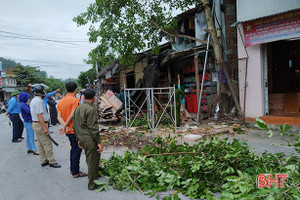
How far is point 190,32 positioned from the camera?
11125mm

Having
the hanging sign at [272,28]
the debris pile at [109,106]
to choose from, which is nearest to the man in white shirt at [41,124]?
the debris pile at [109,106]

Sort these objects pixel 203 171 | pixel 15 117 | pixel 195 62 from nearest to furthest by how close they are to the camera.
Result: pixel 203 171 → pixel 15 117 → pixel 195 62

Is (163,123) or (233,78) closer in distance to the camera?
(233,78)

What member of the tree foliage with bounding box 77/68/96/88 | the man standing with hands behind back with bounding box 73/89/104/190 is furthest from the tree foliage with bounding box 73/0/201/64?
the tree foliage with bounding box 77/68/96/88

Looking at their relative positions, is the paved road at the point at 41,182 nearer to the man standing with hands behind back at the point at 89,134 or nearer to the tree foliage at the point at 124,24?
the man standing with hands behind back at the point at 89,134

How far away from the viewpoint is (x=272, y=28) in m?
6.73

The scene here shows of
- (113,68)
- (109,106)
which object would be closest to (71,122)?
(109,106)

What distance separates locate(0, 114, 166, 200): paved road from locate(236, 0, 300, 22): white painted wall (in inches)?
249

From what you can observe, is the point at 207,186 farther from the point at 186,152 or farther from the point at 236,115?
the point at 236,115

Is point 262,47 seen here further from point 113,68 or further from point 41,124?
point 113,68

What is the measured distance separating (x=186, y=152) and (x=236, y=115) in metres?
5.24

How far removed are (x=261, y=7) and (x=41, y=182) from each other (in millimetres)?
7755

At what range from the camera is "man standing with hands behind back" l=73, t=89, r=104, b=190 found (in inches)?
135

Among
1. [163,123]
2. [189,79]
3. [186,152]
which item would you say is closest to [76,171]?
[186,152]
